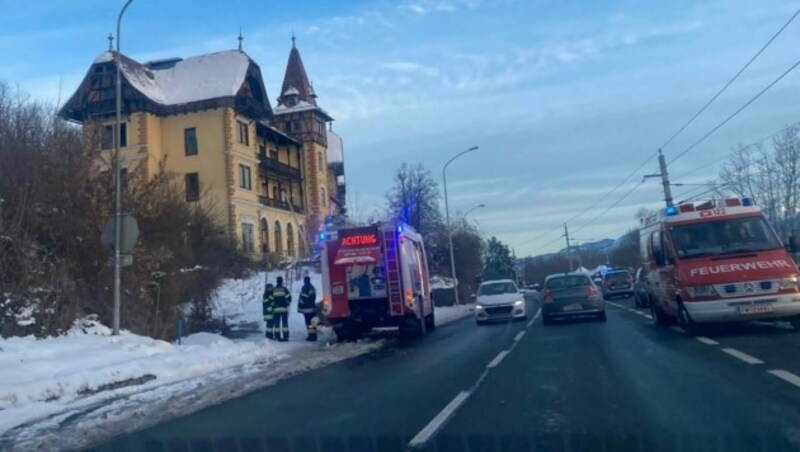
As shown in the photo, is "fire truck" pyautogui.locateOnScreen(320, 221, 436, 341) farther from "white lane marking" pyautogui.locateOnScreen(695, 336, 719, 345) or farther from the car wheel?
"white lane marking" pyautogui.locateOnScreen(695, 336, 719, 345)

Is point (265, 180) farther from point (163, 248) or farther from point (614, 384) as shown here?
point (614, 384)

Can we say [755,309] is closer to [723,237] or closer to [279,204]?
[723,237]

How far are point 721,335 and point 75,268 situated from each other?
14.8 meters

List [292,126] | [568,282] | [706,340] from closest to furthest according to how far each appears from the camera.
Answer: [706,340], [568,282], [292,126]

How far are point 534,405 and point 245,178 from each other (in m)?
48.5

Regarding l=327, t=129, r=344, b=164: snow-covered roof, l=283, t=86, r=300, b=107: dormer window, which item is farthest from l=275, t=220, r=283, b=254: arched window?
l=327, t=129, r=344, b=164: snow-covered roof

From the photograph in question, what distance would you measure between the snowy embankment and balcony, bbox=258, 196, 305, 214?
3834 cm

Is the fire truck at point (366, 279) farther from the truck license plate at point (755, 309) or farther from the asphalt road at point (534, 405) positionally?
the truck license plate at point (755, 309)

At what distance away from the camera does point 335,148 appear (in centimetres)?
8444

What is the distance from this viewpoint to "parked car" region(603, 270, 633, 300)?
151ft

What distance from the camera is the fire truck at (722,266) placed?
15.7 metres

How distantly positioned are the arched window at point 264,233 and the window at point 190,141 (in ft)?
24.9

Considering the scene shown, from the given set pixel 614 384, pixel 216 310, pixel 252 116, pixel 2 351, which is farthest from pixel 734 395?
pixel 252 116

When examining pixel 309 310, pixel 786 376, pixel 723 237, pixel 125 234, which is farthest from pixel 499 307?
pixel 786 376
